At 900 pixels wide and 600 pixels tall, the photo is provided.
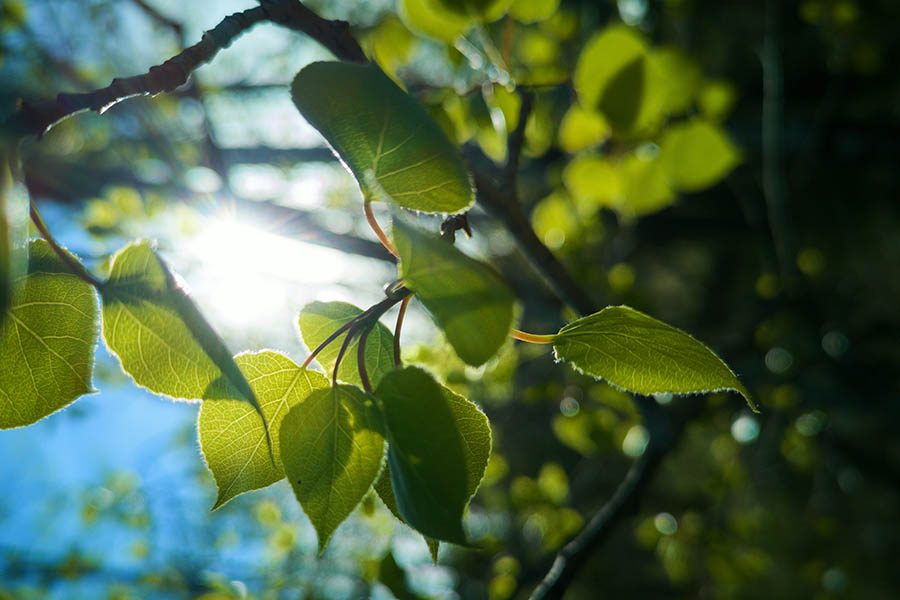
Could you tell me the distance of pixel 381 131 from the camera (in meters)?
0.29

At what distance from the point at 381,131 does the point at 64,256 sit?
0.17 m

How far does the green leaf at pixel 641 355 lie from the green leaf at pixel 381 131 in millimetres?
102

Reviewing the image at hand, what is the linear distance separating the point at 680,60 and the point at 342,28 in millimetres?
826

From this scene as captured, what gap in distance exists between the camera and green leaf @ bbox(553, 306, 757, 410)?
0.96 feet

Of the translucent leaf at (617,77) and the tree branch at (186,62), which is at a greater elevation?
the tree branch at (186,62)

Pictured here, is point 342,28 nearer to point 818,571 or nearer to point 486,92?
point 486,92

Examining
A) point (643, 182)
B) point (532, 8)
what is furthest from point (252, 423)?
point (643, 182)

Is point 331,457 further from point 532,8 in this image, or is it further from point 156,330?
point 532,8

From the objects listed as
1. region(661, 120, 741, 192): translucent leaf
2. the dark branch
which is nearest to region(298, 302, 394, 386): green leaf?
the dark branch

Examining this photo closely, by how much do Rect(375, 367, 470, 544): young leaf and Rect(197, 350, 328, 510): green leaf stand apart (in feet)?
0.22

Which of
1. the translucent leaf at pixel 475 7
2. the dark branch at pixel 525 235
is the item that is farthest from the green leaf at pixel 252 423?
the translucent leaf at pixel 475 7

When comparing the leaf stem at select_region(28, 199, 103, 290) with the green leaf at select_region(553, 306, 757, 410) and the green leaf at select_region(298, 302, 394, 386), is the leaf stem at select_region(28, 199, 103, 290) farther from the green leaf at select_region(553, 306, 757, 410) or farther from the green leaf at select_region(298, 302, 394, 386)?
the green leaf at select_region(553, 306, 757, 410)

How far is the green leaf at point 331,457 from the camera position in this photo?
289 millimetres

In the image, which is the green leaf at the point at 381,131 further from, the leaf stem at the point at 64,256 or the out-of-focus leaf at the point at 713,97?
the out-of-focus leaf at the point at 713,97
